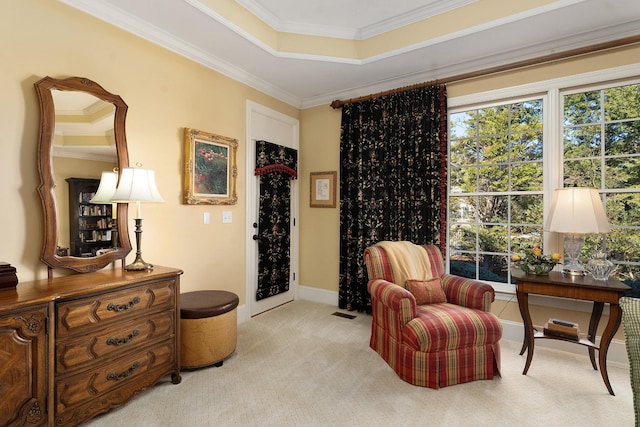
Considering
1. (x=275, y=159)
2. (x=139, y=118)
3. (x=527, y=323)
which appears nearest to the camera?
(x=527, y=323)

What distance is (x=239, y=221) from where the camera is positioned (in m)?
3.53

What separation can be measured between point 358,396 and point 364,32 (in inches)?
128

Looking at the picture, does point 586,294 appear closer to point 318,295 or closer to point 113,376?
point 318,295

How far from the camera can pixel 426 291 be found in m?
2.59

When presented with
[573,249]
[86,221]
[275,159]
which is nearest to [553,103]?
[573,249]

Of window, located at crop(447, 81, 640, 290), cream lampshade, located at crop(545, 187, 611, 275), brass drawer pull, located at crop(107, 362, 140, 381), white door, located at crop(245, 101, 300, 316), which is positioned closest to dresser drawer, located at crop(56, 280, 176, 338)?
brass drawer pull, located at crop(107, 362, 140, 381)

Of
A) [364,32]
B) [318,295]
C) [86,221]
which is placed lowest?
[318,295]

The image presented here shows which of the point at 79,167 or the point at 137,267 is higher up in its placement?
the point at 79,167

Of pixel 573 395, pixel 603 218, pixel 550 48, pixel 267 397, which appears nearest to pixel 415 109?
pixel 550 48

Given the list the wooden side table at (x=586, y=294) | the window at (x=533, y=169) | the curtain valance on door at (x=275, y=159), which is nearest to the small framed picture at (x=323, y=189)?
the curtain valance on door at (x=275, y=159)

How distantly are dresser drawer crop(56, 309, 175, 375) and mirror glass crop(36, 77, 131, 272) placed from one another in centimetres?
58

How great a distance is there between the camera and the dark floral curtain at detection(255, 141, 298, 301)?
377cm

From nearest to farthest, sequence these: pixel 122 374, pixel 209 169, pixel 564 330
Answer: pixel 122 374
pixel 564 330
pixel 209 169

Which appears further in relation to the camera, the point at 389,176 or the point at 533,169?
the point at 389,176
